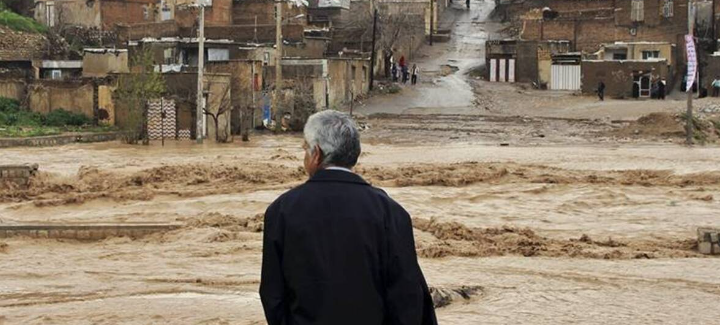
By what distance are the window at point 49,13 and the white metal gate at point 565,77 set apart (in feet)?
88.9

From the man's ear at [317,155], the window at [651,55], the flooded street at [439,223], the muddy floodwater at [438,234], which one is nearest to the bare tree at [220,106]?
the flooded street at [439,223]

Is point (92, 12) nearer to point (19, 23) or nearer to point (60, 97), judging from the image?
point (19, 23)

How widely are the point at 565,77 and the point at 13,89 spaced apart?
29142 mm

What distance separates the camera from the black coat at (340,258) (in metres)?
4.39

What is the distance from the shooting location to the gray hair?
452 centimetres

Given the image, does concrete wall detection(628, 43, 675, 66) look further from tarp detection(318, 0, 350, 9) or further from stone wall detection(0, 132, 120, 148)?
stone wall detection(0, 132, 120, 148)

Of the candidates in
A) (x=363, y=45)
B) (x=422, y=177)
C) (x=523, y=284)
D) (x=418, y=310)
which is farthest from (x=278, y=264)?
(x=363, y=45)

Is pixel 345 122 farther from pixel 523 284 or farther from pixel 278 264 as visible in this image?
pixel 523 284

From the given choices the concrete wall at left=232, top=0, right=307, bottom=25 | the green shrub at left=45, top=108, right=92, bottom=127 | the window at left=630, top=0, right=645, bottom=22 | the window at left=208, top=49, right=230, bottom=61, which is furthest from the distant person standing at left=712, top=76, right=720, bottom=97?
the green shrub at left=45, top=108, right=92, bottom=127

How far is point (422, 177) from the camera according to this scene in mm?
22609

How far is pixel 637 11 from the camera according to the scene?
60.8 meters

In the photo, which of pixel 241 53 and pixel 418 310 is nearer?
pixel 418 310

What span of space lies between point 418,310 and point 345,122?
829 mm

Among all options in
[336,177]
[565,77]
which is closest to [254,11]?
[565,77]
